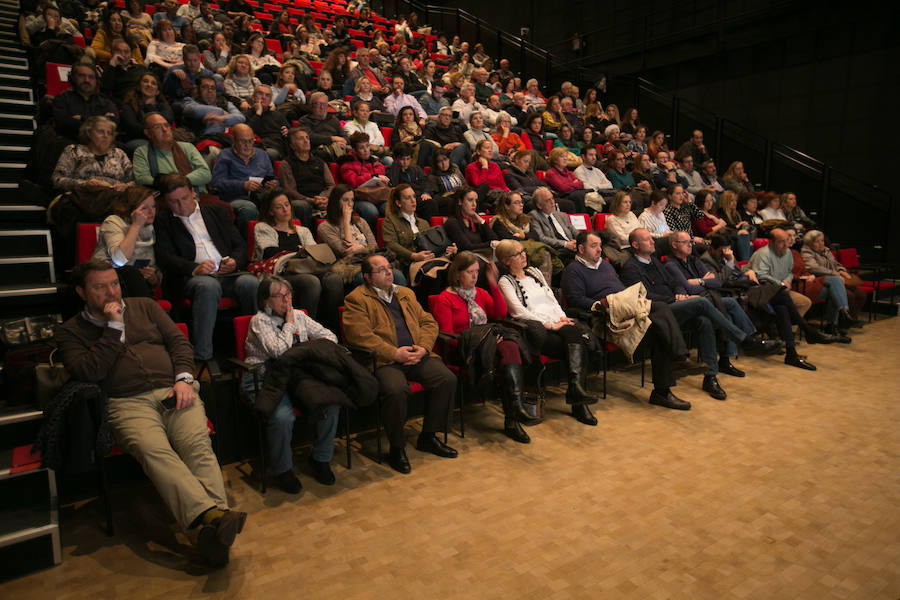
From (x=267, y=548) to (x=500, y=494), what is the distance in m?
0.97

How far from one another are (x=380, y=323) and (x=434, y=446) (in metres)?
0.70

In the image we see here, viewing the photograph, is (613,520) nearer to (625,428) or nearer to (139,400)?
(625,428)

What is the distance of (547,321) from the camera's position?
3.39 metres

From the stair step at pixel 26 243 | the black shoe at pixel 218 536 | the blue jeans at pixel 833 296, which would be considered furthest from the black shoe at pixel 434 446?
the blue jeans at pixel 833 296

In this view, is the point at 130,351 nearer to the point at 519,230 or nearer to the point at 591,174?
the point at 519,230

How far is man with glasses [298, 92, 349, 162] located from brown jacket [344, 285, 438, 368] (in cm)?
213

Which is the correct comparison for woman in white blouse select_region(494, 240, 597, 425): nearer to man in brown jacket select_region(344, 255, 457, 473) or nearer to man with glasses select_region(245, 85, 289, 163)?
man in brown jacket select_region(344, 255, 457, 473)

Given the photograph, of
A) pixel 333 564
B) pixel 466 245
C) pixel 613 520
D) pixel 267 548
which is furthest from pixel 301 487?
pixel 466 245

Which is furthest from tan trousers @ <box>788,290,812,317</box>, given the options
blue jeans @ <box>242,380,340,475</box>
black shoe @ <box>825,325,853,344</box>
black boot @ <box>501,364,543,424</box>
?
blue jeans @ <box>242,380,340,475</box>

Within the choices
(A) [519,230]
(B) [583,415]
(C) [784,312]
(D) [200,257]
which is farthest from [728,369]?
(D) [200,257]

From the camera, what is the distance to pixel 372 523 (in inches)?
84.3

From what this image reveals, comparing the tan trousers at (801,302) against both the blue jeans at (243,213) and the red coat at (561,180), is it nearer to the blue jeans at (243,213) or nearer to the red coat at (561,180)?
the red coat at (561,180)

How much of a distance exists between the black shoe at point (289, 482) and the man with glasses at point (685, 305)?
2.68m

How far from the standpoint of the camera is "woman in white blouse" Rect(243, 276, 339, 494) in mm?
2381
